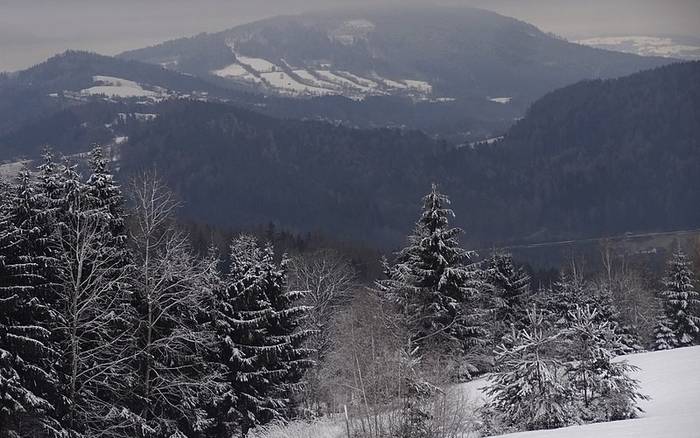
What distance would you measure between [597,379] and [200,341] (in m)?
12.6

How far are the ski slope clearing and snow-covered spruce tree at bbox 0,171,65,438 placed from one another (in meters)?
13.0

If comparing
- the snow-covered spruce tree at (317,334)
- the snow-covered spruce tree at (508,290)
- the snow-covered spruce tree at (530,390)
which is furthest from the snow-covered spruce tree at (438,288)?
the snow-covered spruce tree at (508,290)

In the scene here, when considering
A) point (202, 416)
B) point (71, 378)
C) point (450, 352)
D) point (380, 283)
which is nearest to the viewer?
point (71, 378)

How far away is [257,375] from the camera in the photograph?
93.0 feet

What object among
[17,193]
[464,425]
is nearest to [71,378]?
[17,193]

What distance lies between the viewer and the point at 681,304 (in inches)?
1900

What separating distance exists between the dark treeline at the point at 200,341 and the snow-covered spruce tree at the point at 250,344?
8 cm

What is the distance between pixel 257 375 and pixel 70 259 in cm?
983

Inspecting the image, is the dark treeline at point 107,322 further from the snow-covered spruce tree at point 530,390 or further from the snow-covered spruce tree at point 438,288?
the snow-covered spruce tree at point 530,390

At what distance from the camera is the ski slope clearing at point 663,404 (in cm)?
1616

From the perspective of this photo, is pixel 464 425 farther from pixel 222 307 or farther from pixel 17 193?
pixel 17 193

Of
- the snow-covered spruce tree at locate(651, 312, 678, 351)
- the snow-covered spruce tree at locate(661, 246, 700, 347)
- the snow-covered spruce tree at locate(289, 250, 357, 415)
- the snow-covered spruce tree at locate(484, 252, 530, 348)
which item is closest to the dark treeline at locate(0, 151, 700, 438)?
the snow-covered spruce tree at locate(289, 250, 357, 415)

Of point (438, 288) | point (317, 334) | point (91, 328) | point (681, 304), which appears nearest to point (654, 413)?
point (438, 288)

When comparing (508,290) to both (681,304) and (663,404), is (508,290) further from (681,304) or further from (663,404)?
(663,404)
